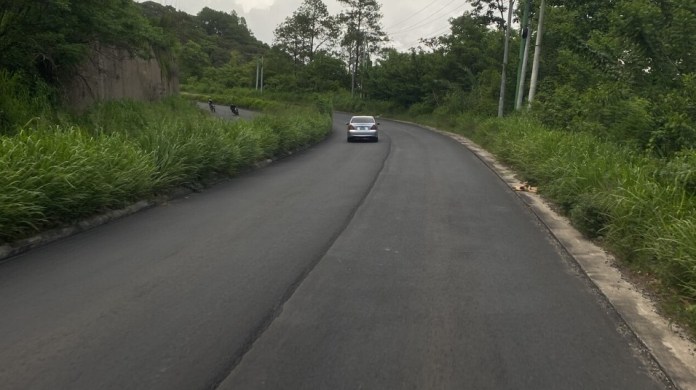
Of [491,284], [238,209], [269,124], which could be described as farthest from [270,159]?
[491,284]

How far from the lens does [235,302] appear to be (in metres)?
5.04

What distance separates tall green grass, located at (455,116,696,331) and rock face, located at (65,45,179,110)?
42.2ft

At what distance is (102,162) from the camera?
344 inches

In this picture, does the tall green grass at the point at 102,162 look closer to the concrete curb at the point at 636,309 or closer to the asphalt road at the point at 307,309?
the asphalt road at the point at 307,309

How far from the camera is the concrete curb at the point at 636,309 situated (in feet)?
13.4

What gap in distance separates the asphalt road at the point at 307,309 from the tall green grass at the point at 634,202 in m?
0.73

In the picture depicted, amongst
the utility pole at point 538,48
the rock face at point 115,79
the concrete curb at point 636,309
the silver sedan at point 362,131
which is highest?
the utility pole at point 538,48

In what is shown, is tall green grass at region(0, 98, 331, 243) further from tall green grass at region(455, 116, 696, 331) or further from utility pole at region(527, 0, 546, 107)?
utility pole at region(527, 0, 546, 107)

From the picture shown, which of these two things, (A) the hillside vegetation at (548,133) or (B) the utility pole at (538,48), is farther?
(B) the utility pole at (538,48)

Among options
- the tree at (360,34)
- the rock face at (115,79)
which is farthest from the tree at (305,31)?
the rock face at (115,79)

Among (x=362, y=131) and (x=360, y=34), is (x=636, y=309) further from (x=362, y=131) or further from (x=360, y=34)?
(x=360, y=34)

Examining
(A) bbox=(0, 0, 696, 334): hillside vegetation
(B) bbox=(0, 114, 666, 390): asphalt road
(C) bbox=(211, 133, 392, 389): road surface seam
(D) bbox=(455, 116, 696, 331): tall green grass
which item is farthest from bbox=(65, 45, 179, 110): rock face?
(D) bbox=(455, 116, 696, 331): tall green grass

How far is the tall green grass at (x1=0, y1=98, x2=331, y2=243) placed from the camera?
7.00 metres

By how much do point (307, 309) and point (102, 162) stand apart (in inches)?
211
